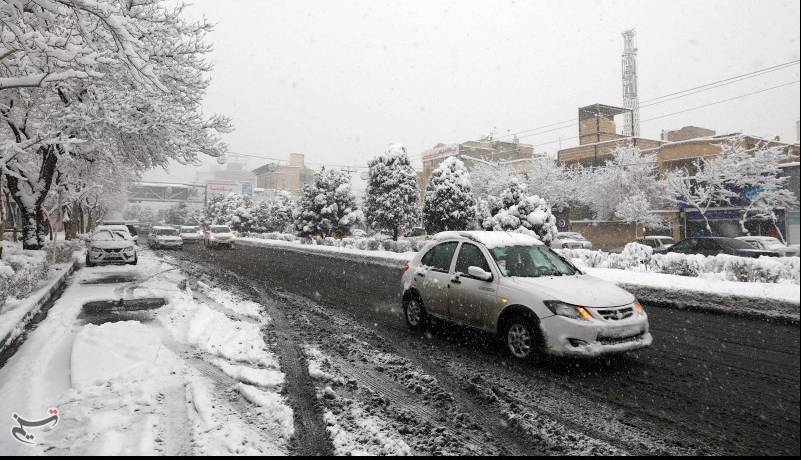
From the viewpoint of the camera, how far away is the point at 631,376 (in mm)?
5094

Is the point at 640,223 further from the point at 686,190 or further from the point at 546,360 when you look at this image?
the point at 546,360

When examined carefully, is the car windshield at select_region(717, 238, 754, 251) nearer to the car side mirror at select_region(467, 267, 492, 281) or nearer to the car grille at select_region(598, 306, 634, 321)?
the car grille at select_region(598, 306, 634, 321)

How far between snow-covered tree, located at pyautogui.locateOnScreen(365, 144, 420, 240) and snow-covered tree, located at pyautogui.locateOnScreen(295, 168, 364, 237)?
6000 millimetres

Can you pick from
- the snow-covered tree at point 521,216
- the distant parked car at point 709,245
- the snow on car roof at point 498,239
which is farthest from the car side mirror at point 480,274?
the snow-covered tree at point 521,216

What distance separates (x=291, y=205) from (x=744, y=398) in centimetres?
5219

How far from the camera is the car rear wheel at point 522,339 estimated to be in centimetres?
525

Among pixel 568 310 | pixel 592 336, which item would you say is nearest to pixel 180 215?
pixel 568 310

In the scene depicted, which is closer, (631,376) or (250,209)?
(631,376)

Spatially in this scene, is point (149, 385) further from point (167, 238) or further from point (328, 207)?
point (328, 207)

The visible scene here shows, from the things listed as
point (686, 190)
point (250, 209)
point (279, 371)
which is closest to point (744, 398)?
point (279, 371)

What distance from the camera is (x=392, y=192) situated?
30.2m

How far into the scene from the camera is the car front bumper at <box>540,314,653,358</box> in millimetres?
4820

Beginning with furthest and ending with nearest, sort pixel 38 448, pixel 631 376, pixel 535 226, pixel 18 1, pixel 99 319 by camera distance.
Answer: pixel 535 226 → pixel 99 319 → pixel 18 1 → pixel 631 376 → pixel 38 448

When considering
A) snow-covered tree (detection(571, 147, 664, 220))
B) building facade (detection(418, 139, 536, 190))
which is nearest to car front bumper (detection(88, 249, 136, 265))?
snow-covered tree (detection(571, 147, 664, 220))
